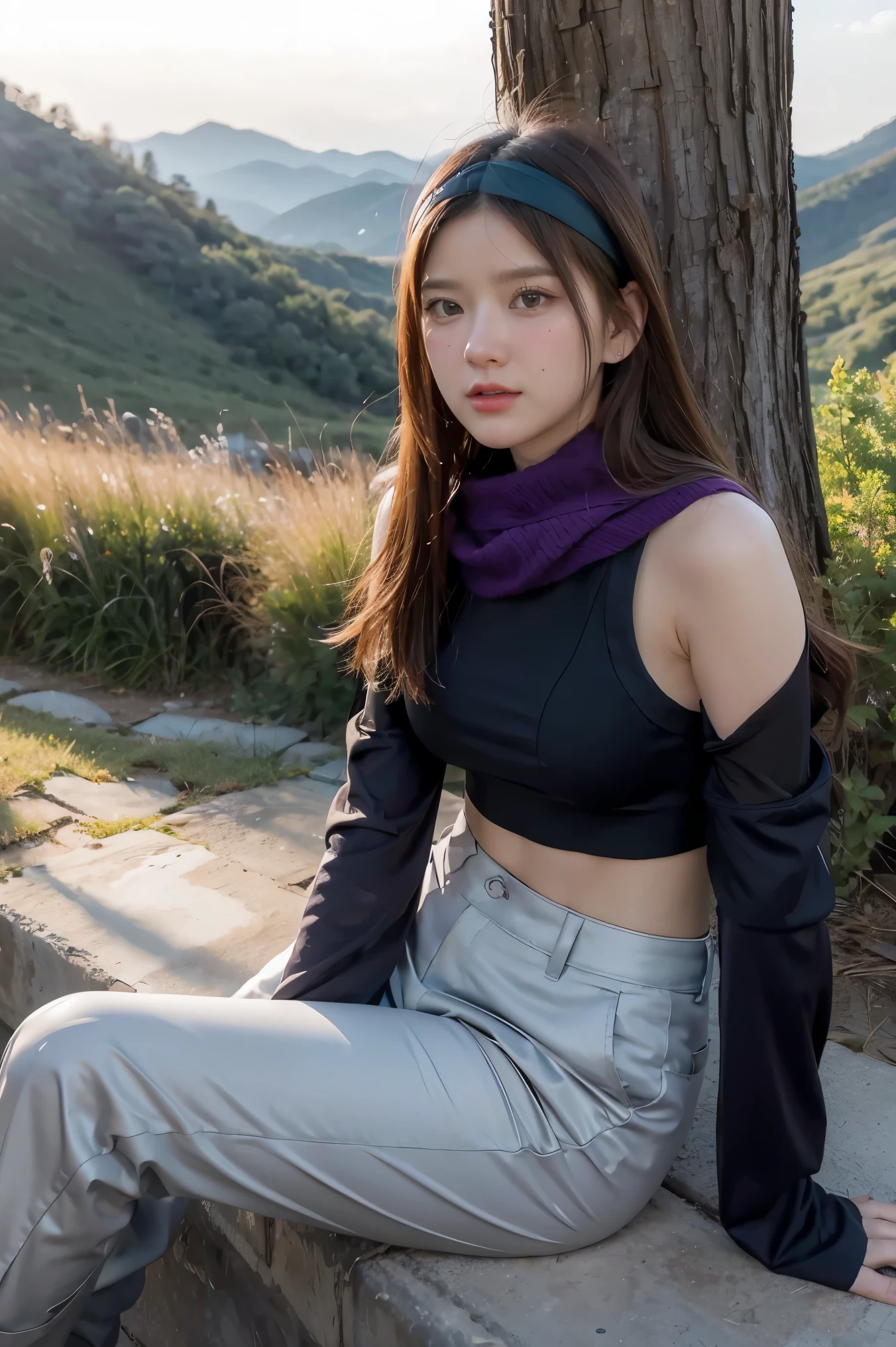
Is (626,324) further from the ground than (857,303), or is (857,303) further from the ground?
(626,324)

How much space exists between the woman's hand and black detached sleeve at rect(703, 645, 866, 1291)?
16 millimetres

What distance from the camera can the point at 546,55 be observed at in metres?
2.18

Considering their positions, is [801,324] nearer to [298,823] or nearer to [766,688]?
[766,688]

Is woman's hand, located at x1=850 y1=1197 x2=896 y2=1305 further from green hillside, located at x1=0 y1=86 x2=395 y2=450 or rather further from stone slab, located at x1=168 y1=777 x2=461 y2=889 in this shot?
green hillside, located at x1=0 y1=86 x2=395 y2=450

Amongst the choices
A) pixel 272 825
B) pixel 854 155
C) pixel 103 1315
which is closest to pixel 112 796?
pixel 272 825

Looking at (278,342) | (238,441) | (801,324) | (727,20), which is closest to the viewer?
(727,20)

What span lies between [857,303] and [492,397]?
19973 millimetres

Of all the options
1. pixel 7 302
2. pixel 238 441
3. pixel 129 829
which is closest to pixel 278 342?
pixel 7 302

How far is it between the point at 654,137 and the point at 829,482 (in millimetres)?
1033

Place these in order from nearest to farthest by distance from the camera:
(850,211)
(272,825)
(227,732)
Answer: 1. (272,825)
2. (227,732)
3. (850,211)

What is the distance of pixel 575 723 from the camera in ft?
4.80

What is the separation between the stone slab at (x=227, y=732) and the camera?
428 centimetres

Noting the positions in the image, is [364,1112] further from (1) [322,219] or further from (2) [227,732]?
(1) [322,219]

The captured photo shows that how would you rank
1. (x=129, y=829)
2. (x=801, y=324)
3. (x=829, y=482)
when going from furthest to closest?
(x=129, y=829) → (x=829, y=482) → (x=801, y=324)
